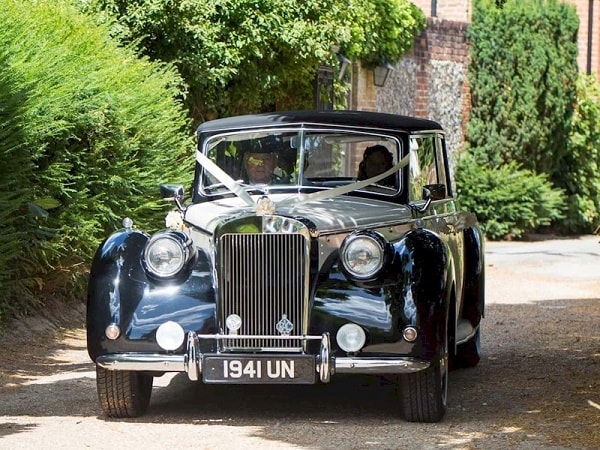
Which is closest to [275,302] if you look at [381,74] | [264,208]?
[264,208]

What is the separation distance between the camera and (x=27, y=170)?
1059cm

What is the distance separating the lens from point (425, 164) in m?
9.30

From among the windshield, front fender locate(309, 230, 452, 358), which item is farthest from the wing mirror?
front fender locate(309, 230, 452, 358)

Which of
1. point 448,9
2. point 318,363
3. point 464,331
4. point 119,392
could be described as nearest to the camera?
point 318,363

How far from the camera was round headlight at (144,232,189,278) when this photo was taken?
779 centimetres

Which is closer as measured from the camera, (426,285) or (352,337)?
(352,337)

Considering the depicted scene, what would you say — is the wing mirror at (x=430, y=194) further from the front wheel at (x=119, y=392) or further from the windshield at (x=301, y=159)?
the front wheel at (x=119, y=392)

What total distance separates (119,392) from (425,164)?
271 cm

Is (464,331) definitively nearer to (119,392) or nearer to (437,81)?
(119,392)

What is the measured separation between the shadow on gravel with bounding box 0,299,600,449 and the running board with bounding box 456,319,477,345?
1.07 ft

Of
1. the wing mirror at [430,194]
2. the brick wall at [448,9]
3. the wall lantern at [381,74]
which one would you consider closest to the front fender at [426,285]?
the wing mirror at [430,194]

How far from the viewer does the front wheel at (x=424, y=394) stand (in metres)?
7.63

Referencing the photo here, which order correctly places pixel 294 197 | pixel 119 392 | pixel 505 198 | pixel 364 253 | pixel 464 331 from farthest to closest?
pixel 505 198, pixel 464 331, pixel 294 197, pixel 119 392, pixel 364 253

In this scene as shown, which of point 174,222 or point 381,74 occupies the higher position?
point 174,222
